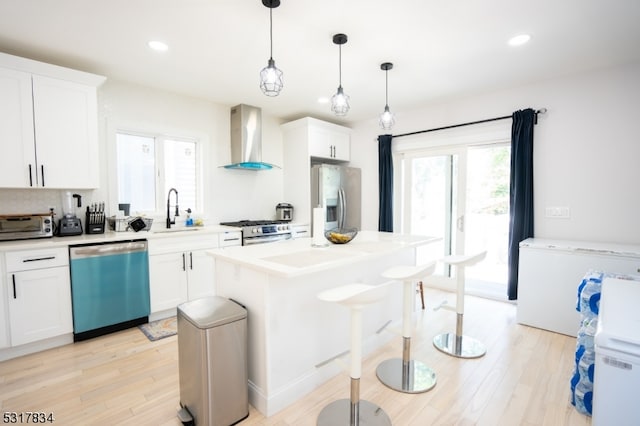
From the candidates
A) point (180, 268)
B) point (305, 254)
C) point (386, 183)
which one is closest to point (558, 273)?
point (386, 183)

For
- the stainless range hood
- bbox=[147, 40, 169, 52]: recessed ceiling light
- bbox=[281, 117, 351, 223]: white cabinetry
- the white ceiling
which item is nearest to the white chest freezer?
the white ceiling

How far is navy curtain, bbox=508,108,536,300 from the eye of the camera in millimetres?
3471

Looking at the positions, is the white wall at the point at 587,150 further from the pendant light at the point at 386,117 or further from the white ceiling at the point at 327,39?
the pendant light at the point at 386,117

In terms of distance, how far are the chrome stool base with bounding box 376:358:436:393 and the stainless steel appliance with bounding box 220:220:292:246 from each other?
7.18 ft

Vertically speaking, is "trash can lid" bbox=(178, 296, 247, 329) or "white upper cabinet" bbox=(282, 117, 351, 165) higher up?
"white upper cabinet" bbox=(282, 117, 351, 165)

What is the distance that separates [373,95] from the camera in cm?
393

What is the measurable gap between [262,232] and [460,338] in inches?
100.0

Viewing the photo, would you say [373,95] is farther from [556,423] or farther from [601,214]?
[556,423]

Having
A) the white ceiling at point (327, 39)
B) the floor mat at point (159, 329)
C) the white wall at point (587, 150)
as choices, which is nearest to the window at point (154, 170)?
the white ceiling at point (327, 39)

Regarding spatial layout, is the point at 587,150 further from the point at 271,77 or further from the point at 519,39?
the point at 271,77

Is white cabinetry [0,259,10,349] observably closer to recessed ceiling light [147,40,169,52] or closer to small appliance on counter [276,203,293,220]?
recessed ceiling light [147,40,169,52]

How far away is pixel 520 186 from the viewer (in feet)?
11.6

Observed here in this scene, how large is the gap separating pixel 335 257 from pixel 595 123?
3.26m

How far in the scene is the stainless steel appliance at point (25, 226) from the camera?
103 inches
